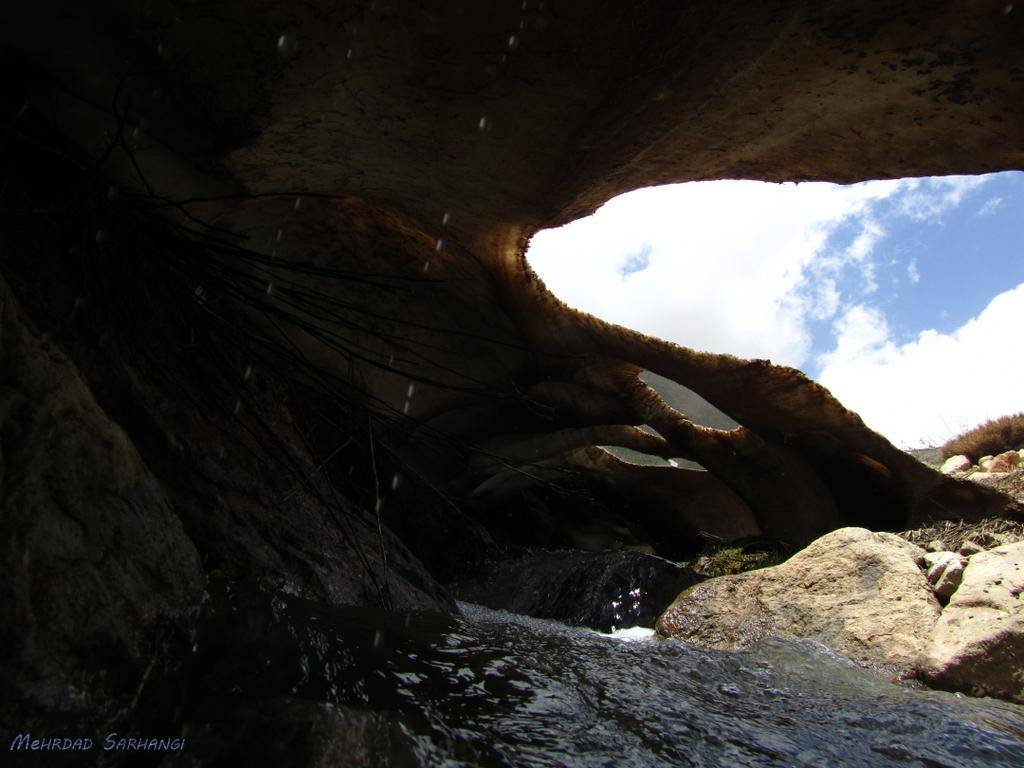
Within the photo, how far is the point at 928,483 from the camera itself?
243 inches

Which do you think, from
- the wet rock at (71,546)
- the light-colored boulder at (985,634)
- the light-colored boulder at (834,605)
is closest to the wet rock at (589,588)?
the light-colored boulder at (834,605)

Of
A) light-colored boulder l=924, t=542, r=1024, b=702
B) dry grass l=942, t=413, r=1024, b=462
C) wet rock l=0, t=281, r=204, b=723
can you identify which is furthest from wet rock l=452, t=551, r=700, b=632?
dry grass l=942, t=413, r=1024, b=462

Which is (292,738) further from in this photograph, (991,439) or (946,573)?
(991,439)

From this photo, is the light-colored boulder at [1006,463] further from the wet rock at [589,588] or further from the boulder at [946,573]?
the boulder at [946,573]

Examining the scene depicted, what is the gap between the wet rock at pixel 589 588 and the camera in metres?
5.60

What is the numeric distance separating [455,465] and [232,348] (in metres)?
4.68

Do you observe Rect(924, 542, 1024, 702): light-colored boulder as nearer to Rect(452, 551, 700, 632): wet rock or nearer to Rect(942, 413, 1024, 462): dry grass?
Rect(452, 551, 700, 632): wet rock

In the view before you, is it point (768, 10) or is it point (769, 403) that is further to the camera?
point (769, 403)

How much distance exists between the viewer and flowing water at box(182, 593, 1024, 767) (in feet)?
4.53

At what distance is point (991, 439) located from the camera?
37.8ft

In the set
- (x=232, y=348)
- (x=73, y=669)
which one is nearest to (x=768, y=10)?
(x=232, y=348)

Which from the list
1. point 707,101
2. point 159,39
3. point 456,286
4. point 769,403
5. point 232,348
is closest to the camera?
point 232,348

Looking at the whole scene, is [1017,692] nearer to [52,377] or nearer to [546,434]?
[52,377]

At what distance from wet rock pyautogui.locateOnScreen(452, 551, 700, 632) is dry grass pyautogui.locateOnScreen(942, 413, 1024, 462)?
27.1ft
